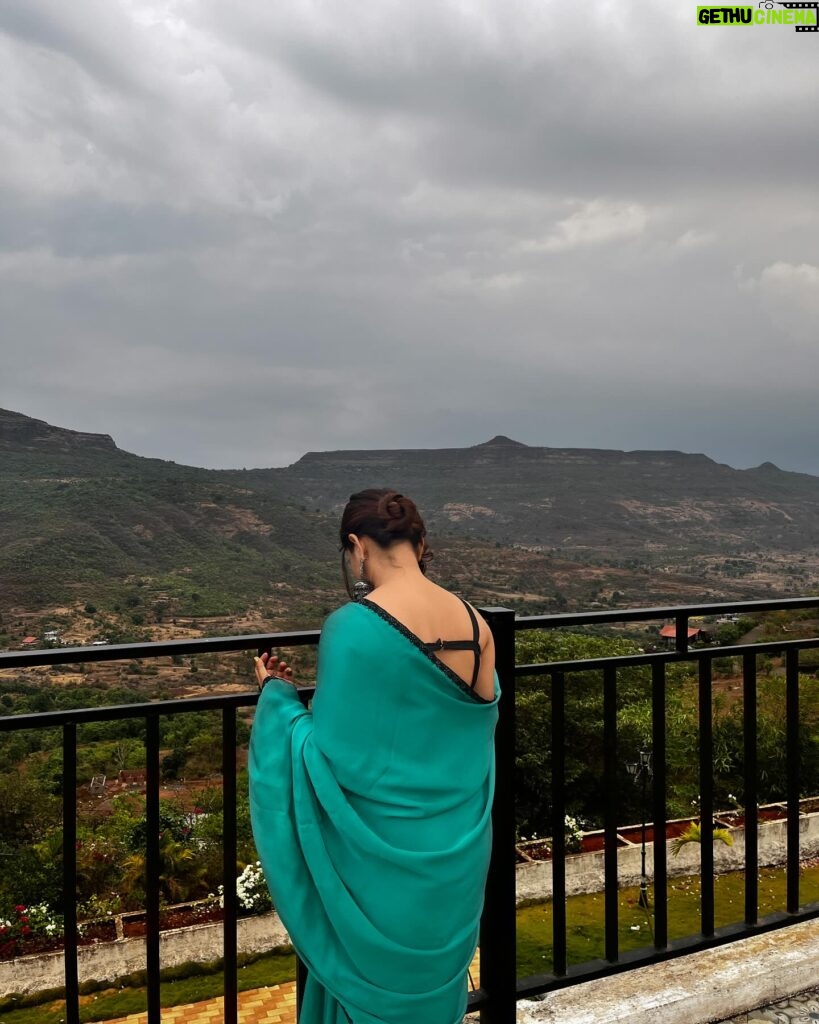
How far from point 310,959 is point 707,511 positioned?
114755 millimetres

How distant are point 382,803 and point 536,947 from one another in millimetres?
22406

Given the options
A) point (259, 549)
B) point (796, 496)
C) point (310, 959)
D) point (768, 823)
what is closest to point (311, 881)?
point (310, 959)

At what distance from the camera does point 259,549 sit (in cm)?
6588

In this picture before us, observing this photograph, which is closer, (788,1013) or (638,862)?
(788,1013)

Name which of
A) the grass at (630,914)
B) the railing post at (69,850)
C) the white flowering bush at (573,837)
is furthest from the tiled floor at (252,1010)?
the railing post at (69,850)

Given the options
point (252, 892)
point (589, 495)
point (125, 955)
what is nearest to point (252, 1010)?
point (252, 892)

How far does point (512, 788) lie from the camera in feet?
6.07

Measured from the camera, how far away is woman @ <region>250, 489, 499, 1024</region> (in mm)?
1377

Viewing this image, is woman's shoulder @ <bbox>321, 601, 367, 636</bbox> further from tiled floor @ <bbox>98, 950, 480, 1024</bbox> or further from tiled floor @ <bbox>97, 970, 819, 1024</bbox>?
tiled floor @ <bbox>98, 950, 480, 1024</bbox>

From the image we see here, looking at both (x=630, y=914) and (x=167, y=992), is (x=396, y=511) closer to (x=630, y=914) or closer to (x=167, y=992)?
(x=167, y=992)

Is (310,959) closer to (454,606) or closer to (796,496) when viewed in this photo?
(454,606)

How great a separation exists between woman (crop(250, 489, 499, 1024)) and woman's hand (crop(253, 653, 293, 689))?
5 cm

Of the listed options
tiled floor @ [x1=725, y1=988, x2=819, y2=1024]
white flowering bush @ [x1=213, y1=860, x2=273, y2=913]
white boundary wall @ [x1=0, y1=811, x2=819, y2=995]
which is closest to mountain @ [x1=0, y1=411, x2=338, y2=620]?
white boundary wall @ [x1=0, y1=811, x2=819, y2=995]

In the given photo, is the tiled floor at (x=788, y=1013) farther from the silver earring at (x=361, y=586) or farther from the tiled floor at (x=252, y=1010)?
the tiled floor at (x=252, y=1010)
